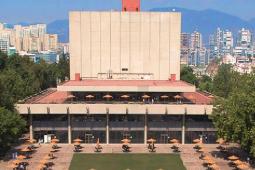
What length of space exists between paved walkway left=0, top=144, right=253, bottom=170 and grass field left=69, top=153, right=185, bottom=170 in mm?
1111

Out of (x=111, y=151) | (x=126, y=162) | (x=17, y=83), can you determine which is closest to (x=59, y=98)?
(x=17, y=83)

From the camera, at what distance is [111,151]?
62.7 metres

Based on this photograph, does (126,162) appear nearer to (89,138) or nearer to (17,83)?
(89,138)

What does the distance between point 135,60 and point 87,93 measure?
65.0ft

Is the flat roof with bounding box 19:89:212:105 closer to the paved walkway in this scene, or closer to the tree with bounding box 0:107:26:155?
the paved walkway

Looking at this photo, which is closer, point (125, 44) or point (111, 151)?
point (111, 151)

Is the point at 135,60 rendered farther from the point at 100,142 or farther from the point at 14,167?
the point at 14,167

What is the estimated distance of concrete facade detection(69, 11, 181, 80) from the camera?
86812 mm

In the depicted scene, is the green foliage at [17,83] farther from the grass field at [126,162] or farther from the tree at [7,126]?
the grass field at [126,162]

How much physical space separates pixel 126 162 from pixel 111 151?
20.6ft

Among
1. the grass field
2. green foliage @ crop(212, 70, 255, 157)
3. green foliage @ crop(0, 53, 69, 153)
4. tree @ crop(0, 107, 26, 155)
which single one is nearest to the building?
green foliage @ crop(0, 53, 69, 153)

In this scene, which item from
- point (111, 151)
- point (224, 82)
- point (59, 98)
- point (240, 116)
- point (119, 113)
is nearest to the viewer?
point (240, 116)

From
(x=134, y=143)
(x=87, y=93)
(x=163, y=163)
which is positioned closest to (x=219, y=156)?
(x=163, y=163)

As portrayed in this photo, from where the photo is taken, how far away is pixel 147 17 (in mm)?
86750
